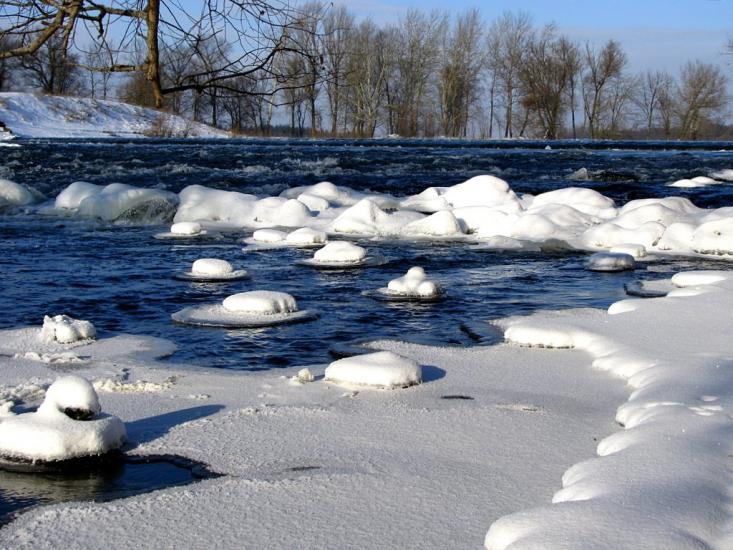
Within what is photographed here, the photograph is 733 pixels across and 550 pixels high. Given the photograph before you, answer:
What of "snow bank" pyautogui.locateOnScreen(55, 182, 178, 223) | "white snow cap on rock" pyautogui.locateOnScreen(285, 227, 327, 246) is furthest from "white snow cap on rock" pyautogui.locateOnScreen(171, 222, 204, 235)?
"snow bank" pyautogui.locateOnScreen(55, 182, 178, 223)

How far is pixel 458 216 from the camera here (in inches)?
360

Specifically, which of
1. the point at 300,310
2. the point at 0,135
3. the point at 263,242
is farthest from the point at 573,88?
the point at 300,310

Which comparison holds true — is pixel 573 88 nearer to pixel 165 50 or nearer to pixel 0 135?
pixel 0 135

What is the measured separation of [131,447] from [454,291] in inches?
127

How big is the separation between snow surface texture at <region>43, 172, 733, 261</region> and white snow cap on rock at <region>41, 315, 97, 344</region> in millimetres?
3944

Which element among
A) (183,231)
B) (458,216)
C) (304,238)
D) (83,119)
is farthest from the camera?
(83,119)

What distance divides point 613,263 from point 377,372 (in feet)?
12.3

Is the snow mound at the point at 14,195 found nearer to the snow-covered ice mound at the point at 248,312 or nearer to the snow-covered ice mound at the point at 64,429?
the snow-covered ice mound at the point at 248,312

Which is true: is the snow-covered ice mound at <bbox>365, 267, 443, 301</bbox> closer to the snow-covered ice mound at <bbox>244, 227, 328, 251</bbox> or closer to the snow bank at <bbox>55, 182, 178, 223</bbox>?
the snow-covered ice mound at <bbox>244, 227, 328, 251</bbox>

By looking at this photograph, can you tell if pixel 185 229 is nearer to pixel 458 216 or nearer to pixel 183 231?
pixel 183 231

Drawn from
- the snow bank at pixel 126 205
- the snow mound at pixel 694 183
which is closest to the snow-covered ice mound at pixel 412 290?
the snow bank at pixel 126 205

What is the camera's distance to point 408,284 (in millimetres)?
5340

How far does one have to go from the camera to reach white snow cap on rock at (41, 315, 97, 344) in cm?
402

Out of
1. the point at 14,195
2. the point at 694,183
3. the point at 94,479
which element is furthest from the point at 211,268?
the point at 694,183
